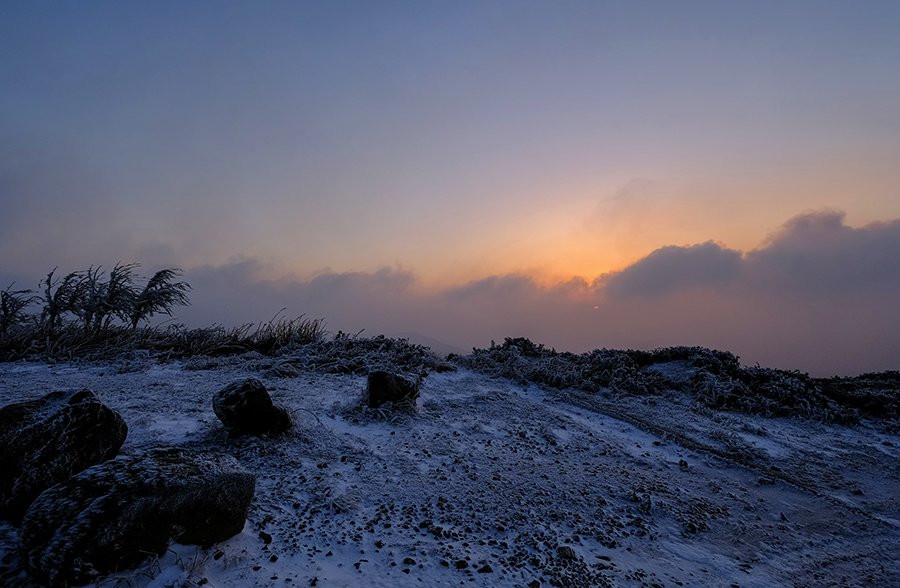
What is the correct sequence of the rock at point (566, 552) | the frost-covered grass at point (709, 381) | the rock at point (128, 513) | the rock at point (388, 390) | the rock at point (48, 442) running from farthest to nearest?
the frost-covered grass at point (709, 381) → the rock at point (388, 390) → the rock at point (566, 552) → the rock at point (48, 442) → the rock at point (128, 513)

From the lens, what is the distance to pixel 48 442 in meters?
2.77

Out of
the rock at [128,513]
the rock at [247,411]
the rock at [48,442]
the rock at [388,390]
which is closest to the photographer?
the rock at [128,513]

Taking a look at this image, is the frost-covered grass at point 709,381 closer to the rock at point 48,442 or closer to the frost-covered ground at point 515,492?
the frost-covered ground at point 515,492

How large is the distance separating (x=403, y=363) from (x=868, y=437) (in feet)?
22.0

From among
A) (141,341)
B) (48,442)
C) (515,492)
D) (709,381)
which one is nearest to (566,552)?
(515,492)

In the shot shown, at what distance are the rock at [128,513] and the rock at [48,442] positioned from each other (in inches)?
24.0

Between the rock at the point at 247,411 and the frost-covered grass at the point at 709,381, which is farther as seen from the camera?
the frost-covered grass at the point at 709,381

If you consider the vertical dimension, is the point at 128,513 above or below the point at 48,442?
below

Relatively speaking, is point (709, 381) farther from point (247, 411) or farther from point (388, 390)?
point (247, 411)

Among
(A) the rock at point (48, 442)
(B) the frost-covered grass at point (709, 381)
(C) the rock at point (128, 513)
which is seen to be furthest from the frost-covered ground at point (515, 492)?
(B) the frost-covered grass at point (709, 381)

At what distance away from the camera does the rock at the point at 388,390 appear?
5215 millimetres

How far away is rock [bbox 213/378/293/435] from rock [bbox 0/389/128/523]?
92 centimetres

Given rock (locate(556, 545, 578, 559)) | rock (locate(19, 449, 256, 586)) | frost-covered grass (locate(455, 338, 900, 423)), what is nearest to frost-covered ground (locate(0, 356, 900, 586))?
rock (locate(556, 545, 578, 559))

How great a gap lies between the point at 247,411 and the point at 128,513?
188 centimetres
